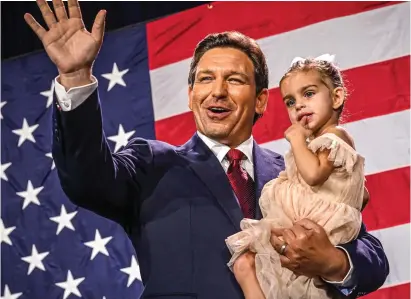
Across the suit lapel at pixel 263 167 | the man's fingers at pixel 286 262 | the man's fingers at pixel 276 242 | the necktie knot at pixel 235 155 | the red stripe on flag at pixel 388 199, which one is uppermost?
the necktie knot at pixel 235 155

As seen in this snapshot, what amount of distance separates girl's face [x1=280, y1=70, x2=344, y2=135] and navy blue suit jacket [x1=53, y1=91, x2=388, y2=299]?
0.25m

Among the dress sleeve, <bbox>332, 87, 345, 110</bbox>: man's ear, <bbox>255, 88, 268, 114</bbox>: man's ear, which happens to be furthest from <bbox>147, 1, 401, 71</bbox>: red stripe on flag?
the dress sleeve

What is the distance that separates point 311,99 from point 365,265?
0.44m

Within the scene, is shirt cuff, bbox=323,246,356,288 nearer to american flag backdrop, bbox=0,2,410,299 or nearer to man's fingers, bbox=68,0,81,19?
man's fingers, bbox=68,0,81,19

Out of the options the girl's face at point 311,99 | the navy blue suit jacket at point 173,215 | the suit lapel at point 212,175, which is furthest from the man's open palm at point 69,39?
the girl's face at point 311,99

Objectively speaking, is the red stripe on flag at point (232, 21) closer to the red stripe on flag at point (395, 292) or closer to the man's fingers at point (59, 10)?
the red stripe on flag at point (395, 292)

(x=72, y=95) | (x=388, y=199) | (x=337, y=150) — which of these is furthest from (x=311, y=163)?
(x=388, y=199)

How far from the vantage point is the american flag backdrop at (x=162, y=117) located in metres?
2.98

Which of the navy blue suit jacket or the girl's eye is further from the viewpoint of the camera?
the girl's eye

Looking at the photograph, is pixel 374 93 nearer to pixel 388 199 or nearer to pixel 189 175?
pixel 388 199

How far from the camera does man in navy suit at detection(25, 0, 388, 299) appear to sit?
58.1 inches

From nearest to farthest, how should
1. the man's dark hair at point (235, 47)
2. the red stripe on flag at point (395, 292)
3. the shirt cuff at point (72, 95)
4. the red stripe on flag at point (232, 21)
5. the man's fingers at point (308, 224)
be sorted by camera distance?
the shirt cuff at point (72, 95), the man's fingers at point (308, 224), the man's dark hair at point (235, 47), the red stripe on flag at point (395, 292), the red stripe on flag at point (232, 21)

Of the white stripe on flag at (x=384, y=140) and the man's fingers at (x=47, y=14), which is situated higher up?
the man's fingers at (x=47, y=14)

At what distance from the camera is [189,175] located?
1.75 meters
